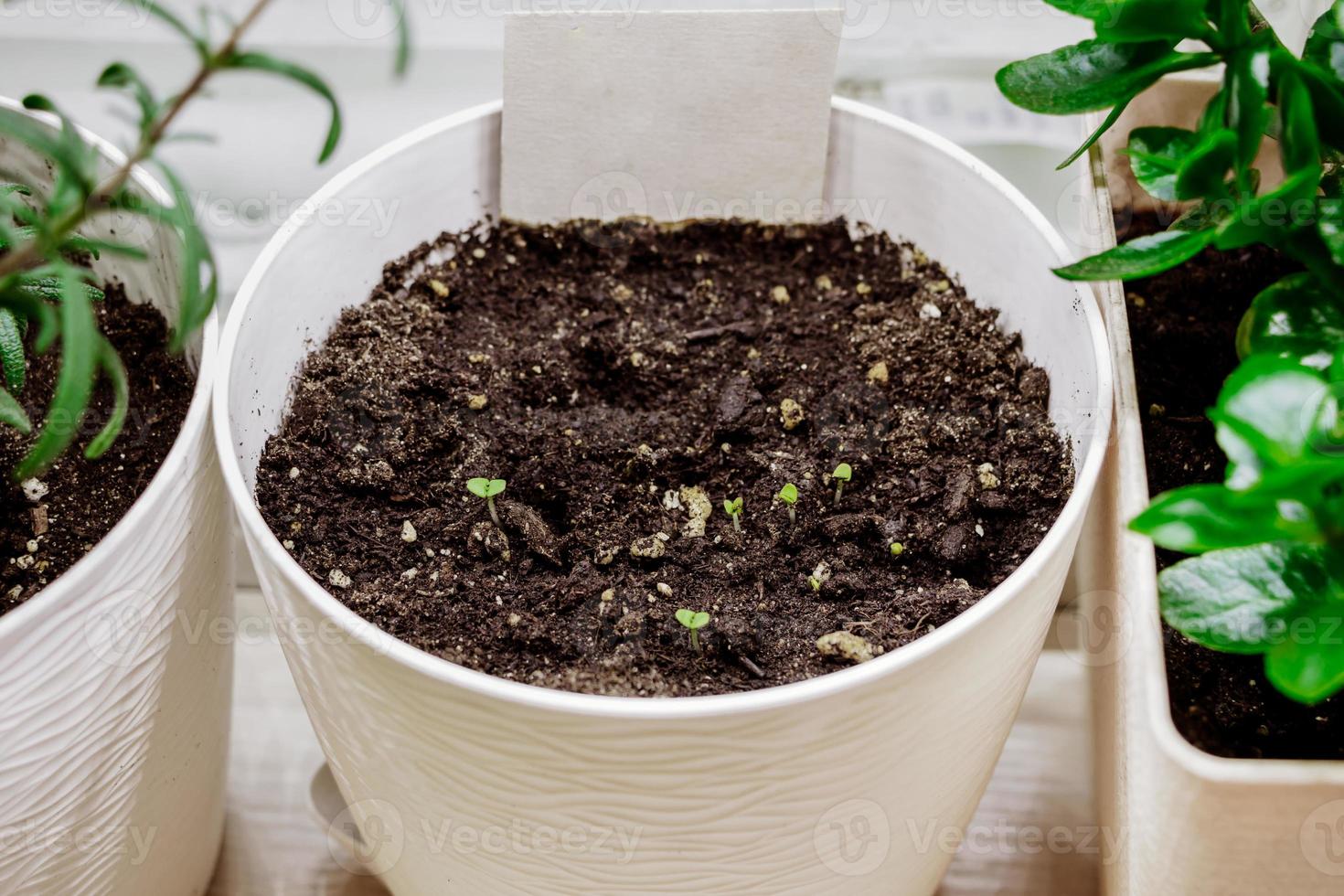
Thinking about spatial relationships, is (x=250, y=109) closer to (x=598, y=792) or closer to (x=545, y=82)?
(x=545, y=82)

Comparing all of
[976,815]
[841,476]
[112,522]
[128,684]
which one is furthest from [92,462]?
[976,815]

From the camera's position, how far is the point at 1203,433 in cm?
89

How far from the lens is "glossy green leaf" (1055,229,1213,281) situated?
26.5 inches

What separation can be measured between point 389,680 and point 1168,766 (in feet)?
1.36

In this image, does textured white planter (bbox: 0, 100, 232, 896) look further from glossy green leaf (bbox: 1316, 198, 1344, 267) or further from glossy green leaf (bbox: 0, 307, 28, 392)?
glossy green leaf (bbox: 1316, 198, 1344, 267)

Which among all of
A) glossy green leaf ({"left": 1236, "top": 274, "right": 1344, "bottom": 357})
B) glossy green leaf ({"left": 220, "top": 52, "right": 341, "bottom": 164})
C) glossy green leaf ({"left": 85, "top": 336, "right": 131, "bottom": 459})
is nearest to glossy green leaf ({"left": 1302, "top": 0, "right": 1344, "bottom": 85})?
glossy green leaf ({"left": 1236, "top": 274, "right": 1344, "bottom": 357})

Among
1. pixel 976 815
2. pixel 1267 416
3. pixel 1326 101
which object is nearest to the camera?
pixel 1267 416

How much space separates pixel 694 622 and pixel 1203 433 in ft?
1.41

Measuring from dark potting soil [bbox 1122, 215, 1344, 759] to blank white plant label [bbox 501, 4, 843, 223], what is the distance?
294 millimetres

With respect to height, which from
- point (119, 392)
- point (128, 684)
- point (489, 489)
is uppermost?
point (119, 392)

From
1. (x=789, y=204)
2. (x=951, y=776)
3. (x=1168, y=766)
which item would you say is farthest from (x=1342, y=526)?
(x=789, y=204)

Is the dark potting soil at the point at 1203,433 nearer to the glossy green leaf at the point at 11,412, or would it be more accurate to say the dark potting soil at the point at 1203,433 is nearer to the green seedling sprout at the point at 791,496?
the green seedling sprout at the point at 791,496

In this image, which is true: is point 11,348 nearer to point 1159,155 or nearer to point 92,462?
point 92,462

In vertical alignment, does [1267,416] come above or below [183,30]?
below
